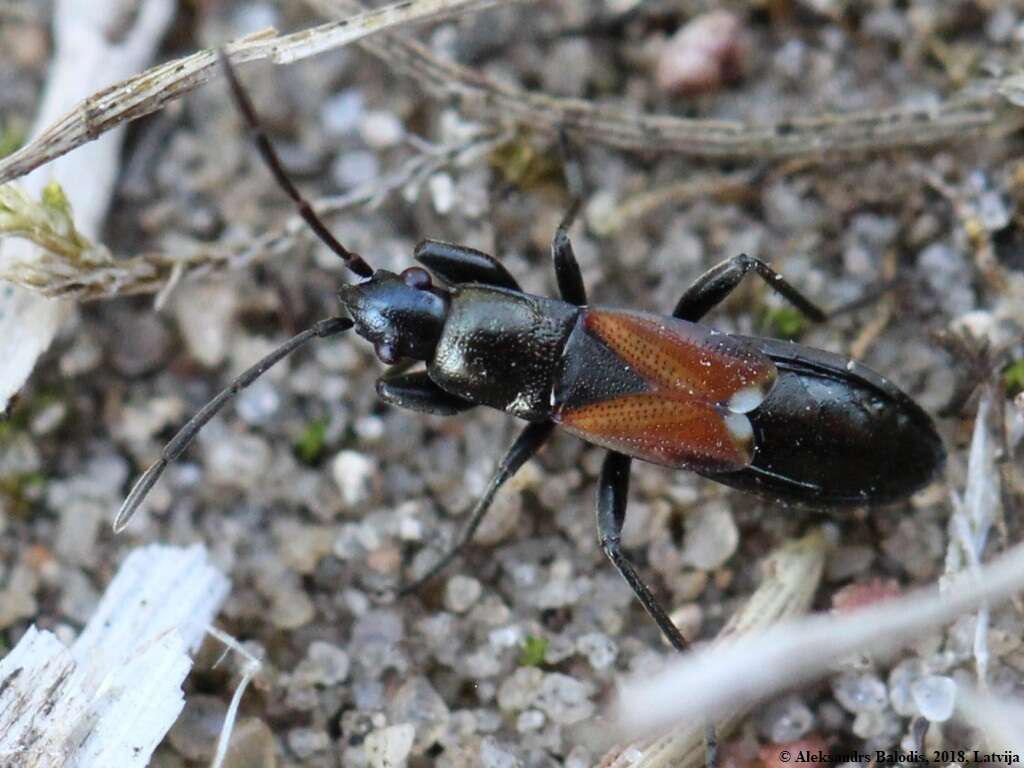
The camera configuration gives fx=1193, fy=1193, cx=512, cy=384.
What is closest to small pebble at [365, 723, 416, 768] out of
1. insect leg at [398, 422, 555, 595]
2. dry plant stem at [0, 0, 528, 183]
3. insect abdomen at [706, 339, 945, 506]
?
insect leg at [398, 422, 555, 595]

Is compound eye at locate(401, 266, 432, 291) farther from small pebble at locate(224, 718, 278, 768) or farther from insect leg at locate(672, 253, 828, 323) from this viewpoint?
small pebble at locate(224, 718, 278, 768)

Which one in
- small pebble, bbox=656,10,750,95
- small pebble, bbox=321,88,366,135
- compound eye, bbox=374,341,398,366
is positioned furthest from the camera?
small pebble, bbox=321,88,366,135

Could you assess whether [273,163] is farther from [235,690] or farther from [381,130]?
[235,690]

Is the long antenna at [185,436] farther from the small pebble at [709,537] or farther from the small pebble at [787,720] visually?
the small pebble at [787,720]

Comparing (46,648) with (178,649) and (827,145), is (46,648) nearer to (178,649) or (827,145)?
(178,649)

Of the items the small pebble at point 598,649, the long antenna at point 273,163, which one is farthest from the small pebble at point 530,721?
the long antenna at point 273,163

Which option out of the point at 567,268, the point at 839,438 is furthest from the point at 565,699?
the point at 567,268
